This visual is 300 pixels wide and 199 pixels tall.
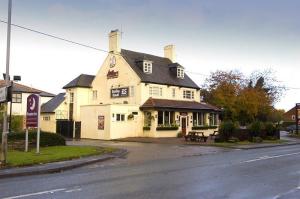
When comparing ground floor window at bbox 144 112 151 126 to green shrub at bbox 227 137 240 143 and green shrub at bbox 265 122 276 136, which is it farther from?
green shrub at bbox 265 122 276 136

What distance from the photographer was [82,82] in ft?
174

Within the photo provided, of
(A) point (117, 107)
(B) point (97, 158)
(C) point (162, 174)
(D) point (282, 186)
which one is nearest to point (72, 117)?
(A) point (117, 107)

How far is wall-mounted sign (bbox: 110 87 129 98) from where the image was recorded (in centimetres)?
4804

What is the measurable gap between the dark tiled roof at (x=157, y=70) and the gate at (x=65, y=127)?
977 centimetres

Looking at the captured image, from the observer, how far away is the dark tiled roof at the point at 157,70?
4794 centimetres

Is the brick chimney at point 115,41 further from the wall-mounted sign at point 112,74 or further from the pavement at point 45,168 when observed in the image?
the pavement at point 45,168

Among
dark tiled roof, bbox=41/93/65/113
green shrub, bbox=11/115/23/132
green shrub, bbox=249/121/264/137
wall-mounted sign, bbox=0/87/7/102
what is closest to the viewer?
wall-mounted sign, bbox=0/87/7/102

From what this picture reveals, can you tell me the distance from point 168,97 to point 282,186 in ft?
122

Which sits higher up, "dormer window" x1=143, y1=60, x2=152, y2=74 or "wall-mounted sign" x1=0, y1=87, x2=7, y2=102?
"dormer window" x1=143, y1=60, x2=152, y2=74

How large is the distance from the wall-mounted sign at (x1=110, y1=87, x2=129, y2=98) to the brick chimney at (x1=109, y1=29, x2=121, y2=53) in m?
4.33

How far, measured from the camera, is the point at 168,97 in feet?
162

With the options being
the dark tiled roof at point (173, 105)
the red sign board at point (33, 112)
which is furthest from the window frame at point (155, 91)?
the red sign board at point (33, 112)

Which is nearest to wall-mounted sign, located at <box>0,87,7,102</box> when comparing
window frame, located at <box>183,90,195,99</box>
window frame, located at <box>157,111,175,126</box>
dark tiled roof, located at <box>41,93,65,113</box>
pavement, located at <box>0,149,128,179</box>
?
pavement, located at <box>0,149,128,179</box>

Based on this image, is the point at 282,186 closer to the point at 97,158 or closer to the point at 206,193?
the point at 206,193
